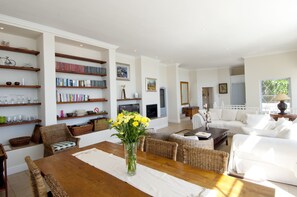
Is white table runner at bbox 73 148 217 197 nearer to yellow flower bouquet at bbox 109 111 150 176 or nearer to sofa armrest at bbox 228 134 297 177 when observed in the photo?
yellow flower bouquet at bbox 109 111 150 176

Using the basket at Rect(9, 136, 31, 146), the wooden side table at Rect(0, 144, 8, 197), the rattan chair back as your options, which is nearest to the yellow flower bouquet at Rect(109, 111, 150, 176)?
the wooden side table at Rect(0, 144, 8, 197)

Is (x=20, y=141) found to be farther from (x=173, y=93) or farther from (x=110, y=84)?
(x=173, y=93)

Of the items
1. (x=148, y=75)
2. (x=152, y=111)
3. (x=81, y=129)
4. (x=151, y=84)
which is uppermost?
(x=148, y=75)

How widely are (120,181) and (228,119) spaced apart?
5307mm

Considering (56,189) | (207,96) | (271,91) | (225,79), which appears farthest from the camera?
(207,96)

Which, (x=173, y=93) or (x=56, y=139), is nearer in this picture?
(x=56, y=139)

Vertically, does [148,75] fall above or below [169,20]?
below

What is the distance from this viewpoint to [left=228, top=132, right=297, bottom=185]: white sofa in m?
2.35

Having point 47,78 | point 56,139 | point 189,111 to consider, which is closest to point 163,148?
point 56,139

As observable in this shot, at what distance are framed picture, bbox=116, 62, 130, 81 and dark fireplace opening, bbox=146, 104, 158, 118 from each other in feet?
4.78

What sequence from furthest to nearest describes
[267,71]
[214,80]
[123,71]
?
[214,80]
[267,71]
[123,71]

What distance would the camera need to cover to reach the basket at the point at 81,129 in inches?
155

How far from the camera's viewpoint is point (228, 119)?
5.66 metres

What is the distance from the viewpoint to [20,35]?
11.5 feet
